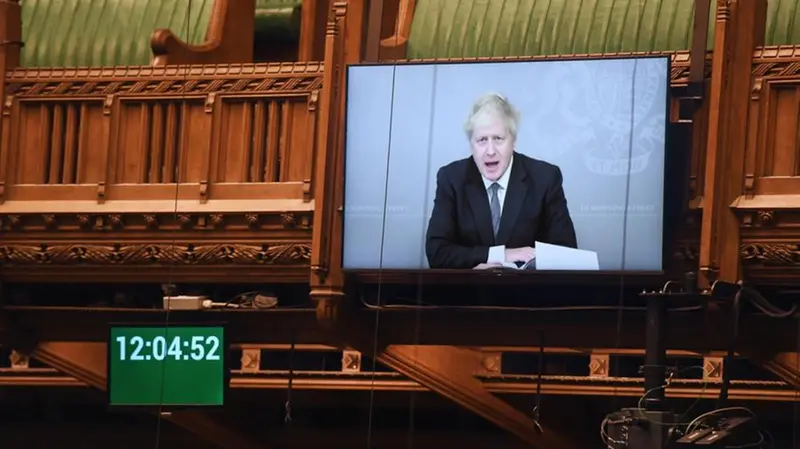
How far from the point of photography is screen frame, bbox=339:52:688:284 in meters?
15.3

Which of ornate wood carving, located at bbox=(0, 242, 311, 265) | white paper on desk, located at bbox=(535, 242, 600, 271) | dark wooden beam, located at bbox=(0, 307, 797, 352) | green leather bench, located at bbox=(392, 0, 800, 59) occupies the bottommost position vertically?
dark wooden beam, located at bbox=(0, 307, 797, 352)

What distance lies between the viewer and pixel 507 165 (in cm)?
1597

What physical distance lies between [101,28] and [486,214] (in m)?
3.91

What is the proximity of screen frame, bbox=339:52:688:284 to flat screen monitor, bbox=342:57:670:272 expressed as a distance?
0.03m

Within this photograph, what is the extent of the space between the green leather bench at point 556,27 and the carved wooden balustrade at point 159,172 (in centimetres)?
114

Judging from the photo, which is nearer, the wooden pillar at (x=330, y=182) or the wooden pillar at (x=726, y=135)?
the wooden pillar at (x=726, y=135)

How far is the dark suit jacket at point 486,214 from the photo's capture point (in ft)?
51.6

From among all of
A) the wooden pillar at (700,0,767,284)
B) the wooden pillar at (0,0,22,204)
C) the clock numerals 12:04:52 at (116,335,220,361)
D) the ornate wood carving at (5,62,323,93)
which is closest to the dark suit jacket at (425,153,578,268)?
the wooden pillar at (700,0,767,284)

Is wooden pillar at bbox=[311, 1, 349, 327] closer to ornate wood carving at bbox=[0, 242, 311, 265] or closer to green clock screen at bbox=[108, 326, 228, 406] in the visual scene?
ornate wood carving at bbox=[0, 242, 311, 265]

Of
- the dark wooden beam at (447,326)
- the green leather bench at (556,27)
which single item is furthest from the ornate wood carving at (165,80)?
the dark wooden beam at (447,326)

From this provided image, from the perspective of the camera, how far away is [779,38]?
650 inches

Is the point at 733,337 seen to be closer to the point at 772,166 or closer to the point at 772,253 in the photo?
the point at 772,253

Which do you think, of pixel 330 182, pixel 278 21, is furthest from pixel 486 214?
pixel 278 21

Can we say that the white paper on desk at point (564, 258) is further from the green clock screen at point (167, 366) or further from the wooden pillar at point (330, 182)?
the green clock screen at point (167, 366)
